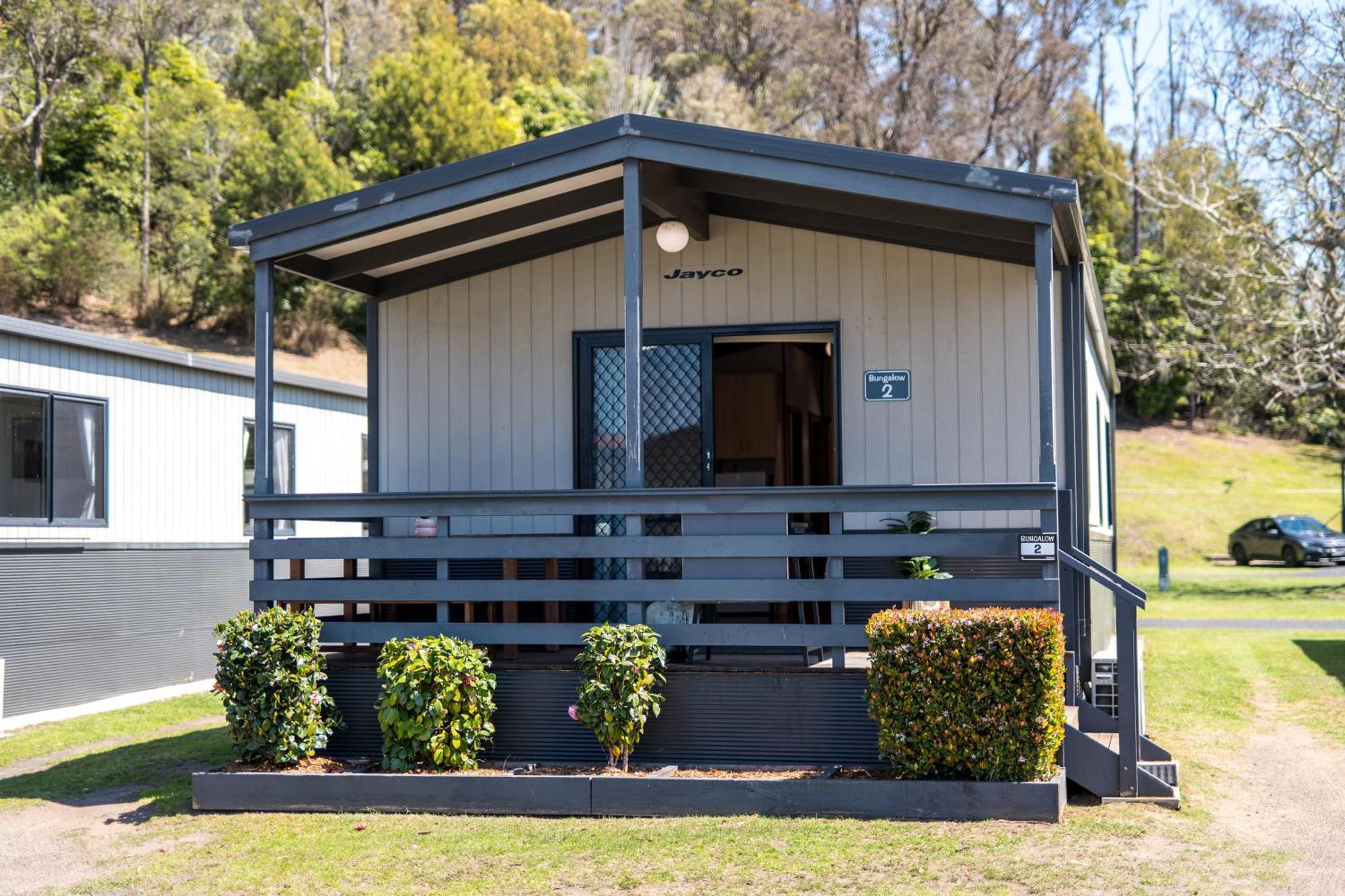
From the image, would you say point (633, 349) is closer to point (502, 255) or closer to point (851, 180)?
point (851, 180)

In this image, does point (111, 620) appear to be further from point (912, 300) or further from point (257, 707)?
point (912, 300)

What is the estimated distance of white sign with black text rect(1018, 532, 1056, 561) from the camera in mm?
6105

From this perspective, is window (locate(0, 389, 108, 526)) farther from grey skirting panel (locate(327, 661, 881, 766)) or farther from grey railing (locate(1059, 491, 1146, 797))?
grey railing (locate(1059, 491, 1146, 797))

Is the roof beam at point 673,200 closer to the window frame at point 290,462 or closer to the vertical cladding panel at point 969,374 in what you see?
the vertical cladding panel at point 969,374

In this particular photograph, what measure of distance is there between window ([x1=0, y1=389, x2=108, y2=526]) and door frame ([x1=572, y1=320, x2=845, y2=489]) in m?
4.51

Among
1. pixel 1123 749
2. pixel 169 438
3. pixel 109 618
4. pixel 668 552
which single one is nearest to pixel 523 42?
pixel 169 438

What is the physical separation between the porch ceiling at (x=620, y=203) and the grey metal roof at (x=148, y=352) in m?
2.87

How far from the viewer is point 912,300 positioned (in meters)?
7.77

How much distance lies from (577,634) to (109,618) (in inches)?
236

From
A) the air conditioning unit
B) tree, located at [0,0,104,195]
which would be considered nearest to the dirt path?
the air conditioning unit

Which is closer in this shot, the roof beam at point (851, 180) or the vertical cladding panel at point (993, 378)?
the roof beam at point (851, 180)

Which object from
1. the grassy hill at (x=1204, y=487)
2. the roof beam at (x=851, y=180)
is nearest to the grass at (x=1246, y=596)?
the grassy hill at (x=1204, y=487)

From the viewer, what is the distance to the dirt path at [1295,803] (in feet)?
17.1

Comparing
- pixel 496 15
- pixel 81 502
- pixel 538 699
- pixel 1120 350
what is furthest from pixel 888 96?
pixel 538 699
